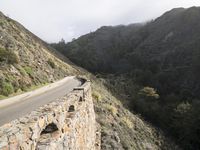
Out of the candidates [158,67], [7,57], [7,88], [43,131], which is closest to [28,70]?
[7,57]

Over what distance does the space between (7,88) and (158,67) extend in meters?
77.2

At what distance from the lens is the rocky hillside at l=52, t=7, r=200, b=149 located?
6041 centimetres

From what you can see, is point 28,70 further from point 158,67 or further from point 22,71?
point 158,67

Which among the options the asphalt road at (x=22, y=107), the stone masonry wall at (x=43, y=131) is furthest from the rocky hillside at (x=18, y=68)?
the stone masonry wall at (x=43, y=131)

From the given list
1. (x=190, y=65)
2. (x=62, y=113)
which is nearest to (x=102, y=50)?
(x=190, y=65)

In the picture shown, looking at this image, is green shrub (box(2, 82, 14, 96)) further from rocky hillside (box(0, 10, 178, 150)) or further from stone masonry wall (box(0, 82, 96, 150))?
stone masonry wall (box(0, 82, 96, 150))

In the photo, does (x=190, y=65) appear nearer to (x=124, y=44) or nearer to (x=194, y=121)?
(x=194, y=121)

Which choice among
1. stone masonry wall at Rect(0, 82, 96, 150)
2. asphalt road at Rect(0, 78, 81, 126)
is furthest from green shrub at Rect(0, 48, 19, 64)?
stone masonry wall at Rect(0, 82, 96, 150)

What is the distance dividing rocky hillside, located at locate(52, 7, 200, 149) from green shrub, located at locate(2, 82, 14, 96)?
3098 cm

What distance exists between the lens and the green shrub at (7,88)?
103 ft

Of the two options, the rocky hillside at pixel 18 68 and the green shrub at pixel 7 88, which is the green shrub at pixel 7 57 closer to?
the rocky hillside at pixel 18 68

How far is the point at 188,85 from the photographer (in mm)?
84625

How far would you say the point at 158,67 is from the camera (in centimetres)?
10369

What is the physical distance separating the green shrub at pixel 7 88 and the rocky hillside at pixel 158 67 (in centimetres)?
3098
